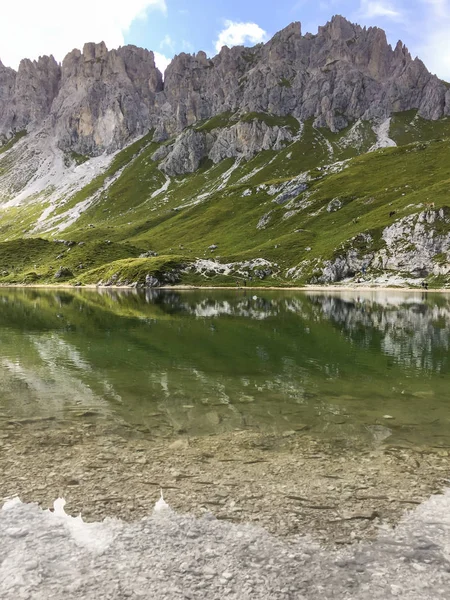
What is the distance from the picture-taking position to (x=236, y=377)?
33438 mm

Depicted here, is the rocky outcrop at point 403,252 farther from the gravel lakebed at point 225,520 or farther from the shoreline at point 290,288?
the gravel lakebed at point 225,520

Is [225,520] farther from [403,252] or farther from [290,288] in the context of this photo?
[403,252]

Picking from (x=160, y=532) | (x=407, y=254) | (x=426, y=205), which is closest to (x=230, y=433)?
(x=160, y=532)

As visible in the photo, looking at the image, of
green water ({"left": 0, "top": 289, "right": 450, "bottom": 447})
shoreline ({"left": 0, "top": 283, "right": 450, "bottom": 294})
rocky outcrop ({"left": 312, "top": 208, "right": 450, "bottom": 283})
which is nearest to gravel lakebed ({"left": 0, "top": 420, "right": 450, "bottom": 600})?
green water ({"left": 0, "top": 289, "right": 450, "bottom": 447})

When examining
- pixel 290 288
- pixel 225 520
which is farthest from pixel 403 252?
pixel 225 520

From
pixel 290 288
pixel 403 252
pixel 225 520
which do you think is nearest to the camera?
pixel 225 520

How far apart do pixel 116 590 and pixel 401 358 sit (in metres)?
36.3

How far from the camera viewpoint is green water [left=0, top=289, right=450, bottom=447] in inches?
907

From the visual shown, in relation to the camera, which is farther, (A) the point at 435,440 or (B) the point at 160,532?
(A) the point at 435,440

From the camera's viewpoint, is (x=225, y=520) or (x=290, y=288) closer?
(x=225, y=520)

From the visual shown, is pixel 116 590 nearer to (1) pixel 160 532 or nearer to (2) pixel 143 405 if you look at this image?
(1) pixel 160 532

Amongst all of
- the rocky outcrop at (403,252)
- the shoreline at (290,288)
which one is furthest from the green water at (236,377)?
the rocky outcrop at (403,252)

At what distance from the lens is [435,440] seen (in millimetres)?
20062

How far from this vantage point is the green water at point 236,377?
23031 millimetres
